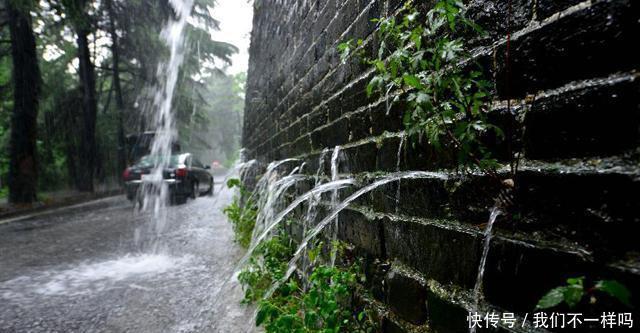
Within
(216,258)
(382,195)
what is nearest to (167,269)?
(216,258)

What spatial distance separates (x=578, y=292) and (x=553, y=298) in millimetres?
58

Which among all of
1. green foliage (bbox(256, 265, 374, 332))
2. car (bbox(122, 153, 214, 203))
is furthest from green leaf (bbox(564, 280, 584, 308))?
car (bbox(122, 153, 214, 203))

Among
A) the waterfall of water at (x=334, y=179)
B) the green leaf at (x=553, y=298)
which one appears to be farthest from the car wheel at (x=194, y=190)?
the green leaf at (x=553, y=298)

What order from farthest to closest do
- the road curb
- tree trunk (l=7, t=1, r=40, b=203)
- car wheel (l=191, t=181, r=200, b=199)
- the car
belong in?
car wheel (l=191, t=181, r=200, b=199), tree trunk (l=7, t=1, r=40, b=203), the car, the road curb

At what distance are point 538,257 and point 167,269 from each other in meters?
4.07

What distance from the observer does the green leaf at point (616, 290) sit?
71 centimetres

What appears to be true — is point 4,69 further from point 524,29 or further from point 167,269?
point 524,29

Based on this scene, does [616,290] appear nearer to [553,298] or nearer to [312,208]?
[553,298]

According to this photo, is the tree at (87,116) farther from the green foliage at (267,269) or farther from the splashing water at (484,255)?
the splashing water at (484,255)

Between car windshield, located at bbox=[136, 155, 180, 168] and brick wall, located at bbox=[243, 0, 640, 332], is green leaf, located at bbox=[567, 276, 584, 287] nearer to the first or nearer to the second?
brick wall, located at bbox=[243, 0, 640, 332]

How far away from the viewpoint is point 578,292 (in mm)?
765

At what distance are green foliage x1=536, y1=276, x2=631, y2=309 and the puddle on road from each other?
3.78 meters

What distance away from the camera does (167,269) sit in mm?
4227

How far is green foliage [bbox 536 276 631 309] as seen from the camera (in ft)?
2.34
